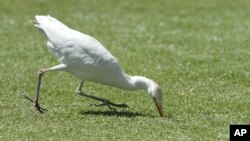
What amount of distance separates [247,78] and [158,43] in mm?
3503

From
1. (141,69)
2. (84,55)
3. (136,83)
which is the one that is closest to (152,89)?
→ (136,83)

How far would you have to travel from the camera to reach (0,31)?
642 inches

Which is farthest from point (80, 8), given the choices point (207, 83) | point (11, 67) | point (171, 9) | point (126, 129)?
point (126, 129)

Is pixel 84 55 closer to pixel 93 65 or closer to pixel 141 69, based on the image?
pixel 93 65

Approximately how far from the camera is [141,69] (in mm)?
12930

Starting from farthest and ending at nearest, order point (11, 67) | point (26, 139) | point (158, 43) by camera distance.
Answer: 1. point (158, 43)
2. point (11, 67)
3. point (26, 139)

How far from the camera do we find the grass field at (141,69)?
8945 mm

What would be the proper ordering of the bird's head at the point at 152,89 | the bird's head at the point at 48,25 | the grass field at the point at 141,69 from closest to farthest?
the grass field at the point at 141,69 < the bird's head at the point at 152,89 < the bird's head at the point at 48,25

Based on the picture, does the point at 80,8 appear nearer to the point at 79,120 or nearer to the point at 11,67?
the point at 11,67

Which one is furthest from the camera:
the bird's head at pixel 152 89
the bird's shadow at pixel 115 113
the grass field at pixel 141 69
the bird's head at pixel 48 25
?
the bird's head at pixel 48 25

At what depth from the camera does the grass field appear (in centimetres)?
895

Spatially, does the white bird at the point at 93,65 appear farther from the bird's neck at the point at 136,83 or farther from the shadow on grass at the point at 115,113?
the shadow on grass at the point at 115,113

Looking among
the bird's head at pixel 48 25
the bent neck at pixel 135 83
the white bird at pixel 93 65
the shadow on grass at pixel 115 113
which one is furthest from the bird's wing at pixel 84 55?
the shadow on grass at pixel 115 113

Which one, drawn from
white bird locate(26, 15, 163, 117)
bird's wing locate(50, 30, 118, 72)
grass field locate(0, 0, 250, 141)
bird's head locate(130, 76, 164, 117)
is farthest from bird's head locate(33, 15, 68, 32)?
bird's head locate(130, 76, 164, 117)
